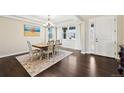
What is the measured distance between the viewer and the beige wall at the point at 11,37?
445 cm

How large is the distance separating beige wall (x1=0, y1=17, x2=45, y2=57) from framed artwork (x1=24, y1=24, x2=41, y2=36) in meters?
0.24

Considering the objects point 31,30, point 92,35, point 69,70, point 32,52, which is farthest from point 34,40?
point 69,70

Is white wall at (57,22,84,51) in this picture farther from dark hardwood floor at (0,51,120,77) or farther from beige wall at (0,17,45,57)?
dark hardwood floor at (0,51,120,77)

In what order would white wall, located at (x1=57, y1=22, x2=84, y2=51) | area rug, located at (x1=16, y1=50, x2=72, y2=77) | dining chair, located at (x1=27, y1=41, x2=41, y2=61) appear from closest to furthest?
area rug, located at (x1=16, y1=50, x2=72, y2=77), dining chair, located at (x1=27, y1=41, x2=41, y2=61), white wall, located at (x1=57, y1=22, x2=84, y2=51)

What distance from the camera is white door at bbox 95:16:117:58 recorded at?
4.36 metres

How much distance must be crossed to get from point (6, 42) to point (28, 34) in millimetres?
1442

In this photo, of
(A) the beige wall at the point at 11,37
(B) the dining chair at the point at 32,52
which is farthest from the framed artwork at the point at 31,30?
(B) the dining chair at the point at 32,52

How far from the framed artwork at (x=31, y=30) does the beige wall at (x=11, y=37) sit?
0.24 meters

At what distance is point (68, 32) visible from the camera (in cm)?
782

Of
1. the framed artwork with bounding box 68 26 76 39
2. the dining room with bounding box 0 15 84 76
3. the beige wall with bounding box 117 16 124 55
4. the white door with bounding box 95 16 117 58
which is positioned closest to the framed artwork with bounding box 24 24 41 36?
the dining room with bounding box 0 15 84 76

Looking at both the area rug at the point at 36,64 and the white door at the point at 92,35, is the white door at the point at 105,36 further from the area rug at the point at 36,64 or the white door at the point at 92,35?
the area rug at the point at 36,64

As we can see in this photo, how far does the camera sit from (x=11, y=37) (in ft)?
15.9

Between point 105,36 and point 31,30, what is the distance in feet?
13.9

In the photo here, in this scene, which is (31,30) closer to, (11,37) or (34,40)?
(34,40)
